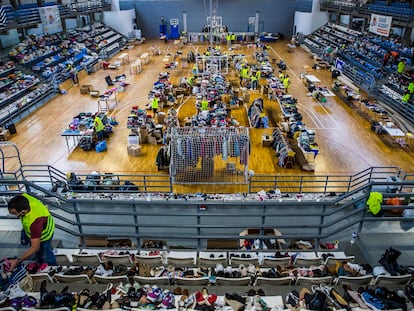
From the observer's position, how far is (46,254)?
5.27 metres

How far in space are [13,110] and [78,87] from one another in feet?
21.7

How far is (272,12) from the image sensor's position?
141ft

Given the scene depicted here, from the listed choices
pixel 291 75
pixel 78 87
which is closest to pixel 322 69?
pixel 291 75

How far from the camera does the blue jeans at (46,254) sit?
518 cm

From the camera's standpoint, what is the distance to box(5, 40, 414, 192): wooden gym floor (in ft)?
43.7

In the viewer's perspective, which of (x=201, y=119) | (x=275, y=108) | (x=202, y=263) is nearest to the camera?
(x=202, y=263)

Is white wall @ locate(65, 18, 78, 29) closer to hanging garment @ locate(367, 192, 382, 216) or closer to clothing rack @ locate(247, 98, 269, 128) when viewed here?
clothing rack @ locate(247, 98, 269, 128)

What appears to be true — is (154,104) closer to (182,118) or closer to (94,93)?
(182,118)

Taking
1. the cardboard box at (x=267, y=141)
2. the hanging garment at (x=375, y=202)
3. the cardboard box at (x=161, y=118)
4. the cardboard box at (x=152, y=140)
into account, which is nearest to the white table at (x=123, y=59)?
the cardboard box at (x=161, y=118)

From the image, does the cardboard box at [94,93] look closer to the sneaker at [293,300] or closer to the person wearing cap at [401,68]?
the person wearing cap at [401,68]

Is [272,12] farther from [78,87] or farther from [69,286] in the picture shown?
[69,286]

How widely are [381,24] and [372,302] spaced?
25819 millimetres

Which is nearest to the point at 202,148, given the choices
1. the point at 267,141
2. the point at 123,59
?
the point at 267,141

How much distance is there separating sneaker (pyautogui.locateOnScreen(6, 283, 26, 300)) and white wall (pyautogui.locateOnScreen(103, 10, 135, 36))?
4052cm
